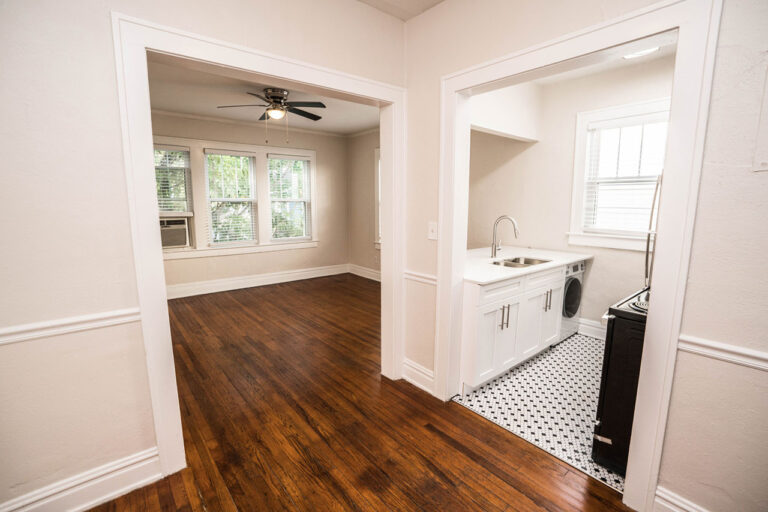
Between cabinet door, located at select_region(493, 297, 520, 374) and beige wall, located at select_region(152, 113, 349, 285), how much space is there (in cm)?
444

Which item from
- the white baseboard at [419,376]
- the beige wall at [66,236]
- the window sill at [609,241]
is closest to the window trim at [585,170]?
the window sill at [609,241]

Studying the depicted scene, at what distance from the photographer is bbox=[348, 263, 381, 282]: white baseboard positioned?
6.36 metres

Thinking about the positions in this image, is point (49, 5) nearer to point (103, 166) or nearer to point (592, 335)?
point (103, 166)

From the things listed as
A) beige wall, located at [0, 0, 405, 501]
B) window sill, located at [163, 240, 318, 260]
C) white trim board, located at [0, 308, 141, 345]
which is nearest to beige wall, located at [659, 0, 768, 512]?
beige wall, located at [0, 0, 405, 501]

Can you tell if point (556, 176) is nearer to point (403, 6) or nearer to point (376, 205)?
point (403, 6)

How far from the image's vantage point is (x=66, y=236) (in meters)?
1.48

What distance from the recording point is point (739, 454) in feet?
4.42

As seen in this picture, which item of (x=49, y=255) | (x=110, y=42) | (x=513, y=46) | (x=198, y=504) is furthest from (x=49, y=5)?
(x=198, y=504)

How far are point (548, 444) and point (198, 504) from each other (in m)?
1.90

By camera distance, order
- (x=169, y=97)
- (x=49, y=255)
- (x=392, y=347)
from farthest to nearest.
Result: (x=169, y=97) < (x=392, y=347) < (x=49, y=255)

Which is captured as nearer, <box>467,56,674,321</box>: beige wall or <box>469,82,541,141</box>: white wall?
<box>469,82,541,141</box>: white wall

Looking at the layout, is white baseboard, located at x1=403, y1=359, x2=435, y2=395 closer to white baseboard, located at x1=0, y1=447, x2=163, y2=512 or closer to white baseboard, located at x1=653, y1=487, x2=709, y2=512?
white baseboard, located at x1=653, y1=487, x2=709, y2=512

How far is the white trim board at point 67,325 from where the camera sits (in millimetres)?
1413

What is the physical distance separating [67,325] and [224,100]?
359 centimetres
